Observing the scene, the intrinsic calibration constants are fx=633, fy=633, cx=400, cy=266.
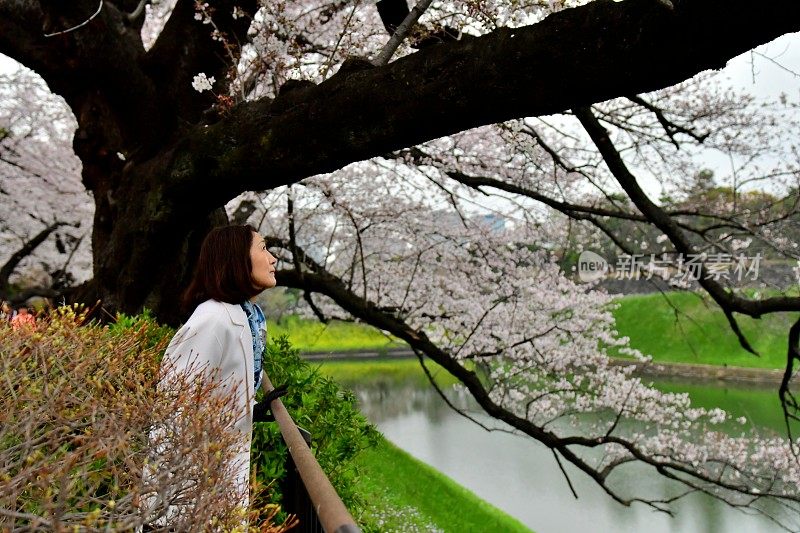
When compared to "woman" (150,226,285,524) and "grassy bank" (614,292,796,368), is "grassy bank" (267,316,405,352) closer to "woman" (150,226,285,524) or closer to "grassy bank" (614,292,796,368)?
"grassy bank" (614,292,796,368)

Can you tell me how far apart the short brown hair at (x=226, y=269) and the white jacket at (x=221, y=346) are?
5 cm

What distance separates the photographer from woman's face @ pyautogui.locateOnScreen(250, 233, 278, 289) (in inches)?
107

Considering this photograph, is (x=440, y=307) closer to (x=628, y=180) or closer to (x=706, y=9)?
(x=628, y=180)

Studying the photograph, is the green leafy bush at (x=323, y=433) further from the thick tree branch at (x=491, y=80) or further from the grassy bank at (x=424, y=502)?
the grassy bank at (x=424, y=502)

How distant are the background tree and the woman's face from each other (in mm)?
678

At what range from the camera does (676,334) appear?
28000 mm

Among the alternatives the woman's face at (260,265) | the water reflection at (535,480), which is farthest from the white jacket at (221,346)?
the water reflection at (535,480)

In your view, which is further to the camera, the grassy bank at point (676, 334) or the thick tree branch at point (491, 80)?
the grassy bank at point (676, 334)

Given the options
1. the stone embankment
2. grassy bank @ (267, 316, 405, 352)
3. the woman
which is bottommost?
grassy bank @ (267, 316, 405, 352)

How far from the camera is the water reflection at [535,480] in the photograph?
1090cm

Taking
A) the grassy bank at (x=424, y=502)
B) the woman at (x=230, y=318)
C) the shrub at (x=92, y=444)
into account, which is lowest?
the grassy bank at (x=424, y=502)

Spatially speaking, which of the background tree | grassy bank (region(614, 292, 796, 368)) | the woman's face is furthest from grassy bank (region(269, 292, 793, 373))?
the woman's face

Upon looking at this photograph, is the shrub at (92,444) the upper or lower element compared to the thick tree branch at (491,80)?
lower

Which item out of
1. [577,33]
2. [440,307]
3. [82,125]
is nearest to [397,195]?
[440,307]
